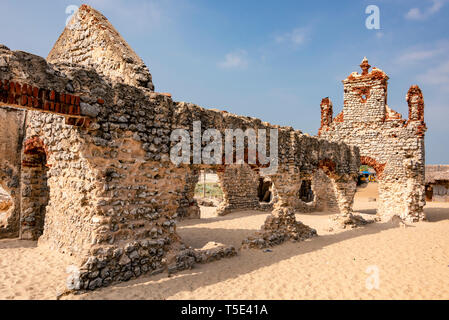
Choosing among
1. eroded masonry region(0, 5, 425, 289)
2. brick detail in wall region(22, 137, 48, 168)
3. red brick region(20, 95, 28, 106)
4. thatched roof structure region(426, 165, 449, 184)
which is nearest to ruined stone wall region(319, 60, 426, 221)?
eroded masonry region(0, 5, 425, 289)

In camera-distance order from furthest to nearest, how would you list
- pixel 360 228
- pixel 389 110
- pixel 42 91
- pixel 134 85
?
pixel 389 110
pixel 360 228
pixel 134 85
pixel 42 91

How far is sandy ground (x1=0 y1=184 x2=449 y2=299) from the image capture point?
17.0 feet

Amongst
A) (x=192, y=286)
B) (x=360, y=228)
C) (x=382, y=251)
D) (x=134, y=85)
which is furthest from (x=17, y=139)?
(x=360, y=228)

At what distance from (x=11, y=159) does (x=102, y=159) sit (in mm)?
4975

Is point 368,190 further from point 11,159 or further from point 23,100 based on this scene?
point 23,100

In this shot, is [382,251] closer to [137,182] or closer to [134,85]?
[137,182]

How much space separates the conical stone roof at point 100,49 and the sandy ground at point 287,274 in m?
4.43

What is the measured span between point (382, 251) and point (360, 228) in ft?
13.4

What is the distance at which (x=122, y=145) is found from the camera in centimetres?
576

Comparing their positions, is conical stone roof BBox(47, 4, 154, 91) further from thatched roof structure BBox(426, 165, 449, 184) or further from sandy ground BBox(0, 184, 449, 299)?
thatched roof structure BBox(426, 165, 449, 184)

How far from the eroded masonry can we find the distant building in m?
18.4

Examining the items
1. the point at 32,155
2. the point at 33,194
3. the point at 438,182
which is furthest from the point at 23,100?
the point at 438,182

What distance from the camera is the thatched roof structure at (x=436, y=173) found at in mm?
22344

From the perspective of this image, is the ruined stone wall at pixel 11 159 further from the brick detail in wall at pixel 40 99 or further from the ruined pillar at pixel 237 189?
the ruined pillar at pixel 237 189
